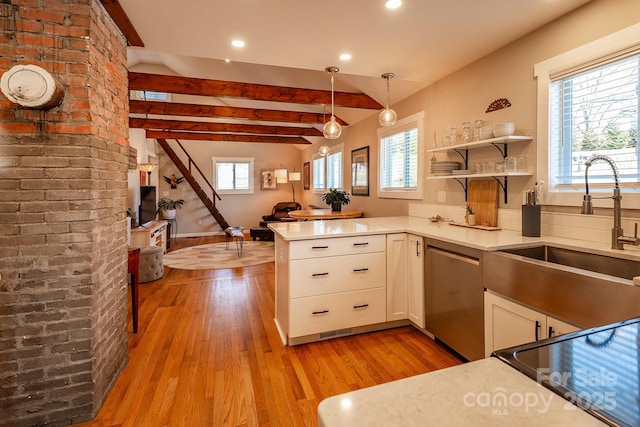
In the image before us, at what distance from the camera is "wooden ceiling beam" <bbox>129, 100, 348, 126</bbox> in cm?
503

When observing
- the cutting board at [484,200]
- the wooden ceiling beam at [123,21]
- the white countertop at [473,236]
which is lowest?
the white countertop at [473,236]

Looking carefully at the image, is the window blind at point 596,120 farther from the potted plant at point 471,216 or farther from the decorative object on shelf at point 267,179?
the decorative object on shelf at point 267,179

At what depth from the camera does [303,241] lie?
2.48m

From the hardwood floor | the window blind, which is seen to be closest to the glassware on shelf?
the window blind

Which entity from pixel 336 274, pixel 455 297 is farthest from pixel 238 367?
pixel 455 297

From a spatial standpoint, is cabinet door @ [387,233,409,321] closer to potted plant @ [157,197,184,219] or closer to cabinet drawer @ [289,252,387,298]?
cabinet drawer @ [289,252,387,298]

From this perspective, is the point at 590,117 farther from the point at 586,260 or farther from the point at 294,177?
the point at 294,177

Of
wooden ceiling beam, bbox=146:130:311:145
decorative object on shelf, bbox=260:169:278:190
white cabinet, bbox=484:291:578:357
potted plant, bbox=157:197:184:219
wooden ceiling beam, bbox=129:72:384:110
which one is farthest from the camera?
decorative object on shelf, bbox=260:169:278:190

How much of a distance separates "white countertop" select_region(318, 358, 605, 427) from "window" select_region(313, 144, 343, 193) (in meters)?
5.70

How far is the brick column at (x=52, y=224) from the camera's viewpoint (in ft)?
5.54

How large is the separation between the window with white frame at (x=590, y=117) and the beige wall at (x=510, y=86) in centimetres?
8

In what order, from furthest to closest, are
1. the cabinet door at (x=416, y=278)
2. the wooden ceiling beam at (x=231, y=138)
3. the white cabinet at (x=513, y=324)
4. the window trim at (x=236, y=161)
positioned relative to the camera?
the window trim at (x=236, y=161)
the wooden ceiling beam at (x=231, y=138)
the cabinet door at (x=416, y=278)
the white cabinet at (x=513, y=324)

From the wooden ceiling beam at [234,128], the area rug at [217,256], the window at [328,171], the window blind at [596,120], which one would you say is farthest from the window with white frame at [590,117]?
the wooden ceiling beam at [234,128]

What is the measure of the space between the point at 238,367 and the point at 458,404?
81.8 inches
